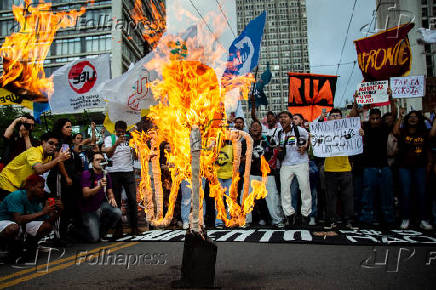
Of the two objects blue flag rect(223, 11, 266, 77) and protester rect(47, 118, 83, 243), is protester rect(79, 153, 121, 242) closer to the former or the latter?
protester rect(47, 118, 83, 243)

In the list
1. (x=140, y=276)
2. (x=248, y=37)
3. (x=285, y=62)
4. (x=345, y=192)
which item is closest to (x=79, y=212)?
(x=140, y=276)

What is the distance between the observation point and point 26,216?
16.5 ft

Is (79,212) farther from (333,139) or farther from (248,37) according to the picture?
(248,37)

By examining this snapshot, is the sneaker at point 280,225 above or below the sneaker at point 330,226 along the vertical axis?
below

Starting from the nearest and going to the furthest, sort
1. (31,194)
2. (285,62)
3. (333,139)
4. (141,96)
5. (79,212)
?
(31,194), (79,212), (333,139), (141,96), (285,62)

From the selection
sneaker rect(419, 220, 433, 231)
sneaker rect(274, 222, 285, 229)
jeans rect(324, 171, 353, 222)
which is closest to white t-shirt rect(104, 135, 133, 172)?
sneaker rect(274, 222, 285, 229)

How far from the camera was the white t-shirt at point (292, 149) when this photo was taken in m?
7.45

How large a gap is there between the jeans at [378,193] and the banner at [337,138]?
553 millimetres

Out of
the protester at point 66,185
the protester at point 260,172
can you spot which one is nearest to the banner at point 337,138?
the protester at point 260,172

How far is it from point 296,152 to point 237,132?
128 cm

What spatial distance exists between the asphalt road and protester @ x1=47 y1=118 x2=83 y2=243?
1028 mm

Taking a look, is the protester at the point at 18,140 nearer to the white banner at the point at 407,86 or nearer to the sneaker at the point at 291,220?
the sneaker at the point at 291,220

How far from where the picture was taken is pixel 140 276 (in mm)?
3650

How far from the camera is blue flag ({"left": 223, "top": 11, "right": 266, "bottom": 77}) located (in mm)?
9234
